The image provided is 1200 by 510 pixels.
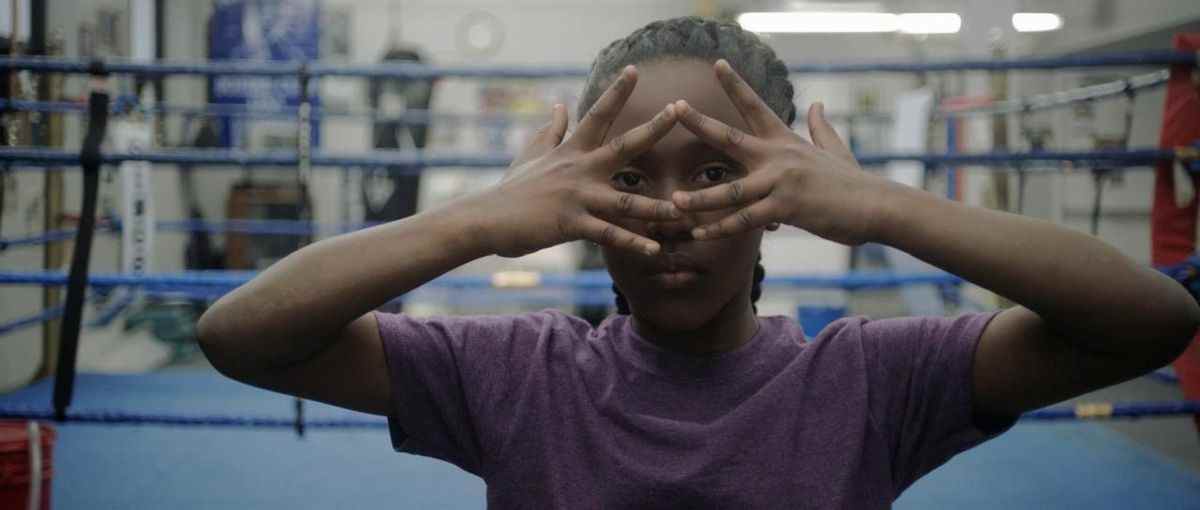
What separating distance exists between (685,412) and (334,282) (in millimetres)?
343

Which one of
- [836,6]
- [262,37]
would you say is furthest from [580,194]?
[836,6]

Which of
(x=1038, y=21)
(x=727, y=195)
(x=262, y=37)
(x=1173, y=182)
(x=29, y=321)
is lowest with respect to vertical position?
(x=29, y=321)

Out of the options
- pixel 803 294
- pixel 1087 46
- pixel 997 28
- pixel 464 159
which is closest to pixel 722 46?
pixel 464 159

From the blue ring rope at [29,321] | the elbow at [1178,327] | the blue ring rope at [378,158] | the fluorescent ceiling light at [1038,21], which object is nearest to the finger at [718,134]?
the elbow at [1178,327]

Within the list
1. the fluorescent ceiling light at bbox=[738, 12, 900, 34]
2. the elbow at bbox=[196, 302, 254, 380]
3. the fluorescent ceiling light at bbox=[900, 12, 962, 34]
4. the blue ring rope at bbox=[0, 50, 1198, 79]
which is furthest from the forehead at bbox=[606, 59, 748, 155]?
the fluorescent ceiling light at bbox=[900, 12, 962, 34]

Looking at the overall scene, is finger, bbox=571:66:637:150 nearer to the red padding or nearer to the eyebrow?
the eyebrow

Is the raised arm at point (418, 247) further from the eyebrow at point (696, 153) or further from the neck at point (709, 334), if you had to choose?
the neck at point (709, 334)

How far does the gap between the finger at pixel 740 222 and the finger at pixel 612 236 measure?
4 cm

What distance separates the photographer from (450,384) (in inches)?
34.5

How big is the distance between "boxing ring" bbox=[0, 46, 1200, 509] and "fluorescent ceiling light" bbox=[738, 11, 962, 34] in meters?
4.45

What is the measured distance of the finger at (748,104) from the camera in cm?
78

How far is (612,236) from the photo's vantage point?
763mm

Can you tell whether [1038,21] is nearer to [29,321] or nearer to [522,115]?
[522,115]

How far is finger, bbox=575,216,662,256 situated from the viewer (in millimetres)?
746
